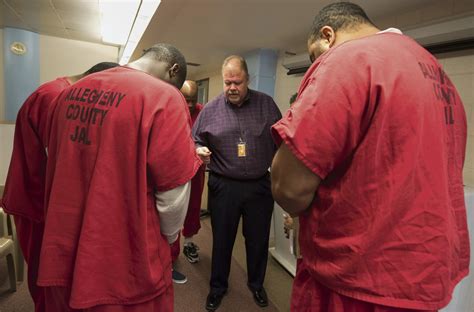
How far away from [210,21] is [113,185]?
2246mm

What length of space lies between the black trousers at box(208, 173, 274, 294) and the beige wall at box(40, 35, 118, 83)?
164 inches

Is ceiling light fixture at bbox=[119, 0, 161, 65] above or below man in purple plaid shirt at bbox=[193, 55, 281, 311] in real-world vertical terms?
above

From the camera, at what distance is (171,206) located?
37.2 inches

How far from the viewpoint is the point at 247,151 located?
5.85ft

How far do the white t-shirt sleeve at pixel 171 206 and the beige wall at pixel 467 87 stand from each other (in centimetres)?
185

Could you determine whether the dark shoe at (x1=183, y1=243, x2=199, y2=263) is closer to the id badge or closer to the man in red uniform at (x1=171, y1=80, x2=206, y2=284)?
the man in red uniform at (x1=171, y1=80, x2=206, y2=284)

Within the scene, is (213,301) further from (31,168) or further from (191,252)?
(31,168)

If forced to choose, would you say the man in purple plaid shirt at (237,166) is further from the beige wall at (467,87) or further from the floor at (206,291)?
the beige wall at (467,87)

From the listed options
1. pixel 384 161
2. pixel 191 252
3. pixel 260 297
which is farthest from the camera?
pixel 191 252

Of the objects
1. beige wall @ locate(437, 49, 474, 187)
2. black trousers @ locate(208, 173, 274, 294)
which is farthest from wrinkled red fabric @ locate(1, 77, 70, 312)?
beige wall @ locate(437, 49, 474, 187)

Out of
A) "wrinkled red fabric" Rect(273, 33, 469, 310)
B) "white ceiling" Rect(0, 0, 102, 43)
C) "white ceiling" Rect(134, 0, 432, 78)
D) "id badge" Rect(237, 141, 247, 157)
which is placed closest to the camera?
"wrinkled red fabric" Rect(273, 33, 469, 310)

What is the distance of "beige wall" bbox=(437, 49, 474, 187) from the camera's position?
1795 millimetres

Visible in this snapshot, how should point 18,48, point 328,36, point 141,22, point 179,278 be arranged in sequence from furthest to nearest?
point 18,48 → point 141,22 → point 179,278 → point 328,36

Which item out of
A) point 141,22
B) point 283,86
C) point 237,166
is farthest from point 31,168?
point 283,86
